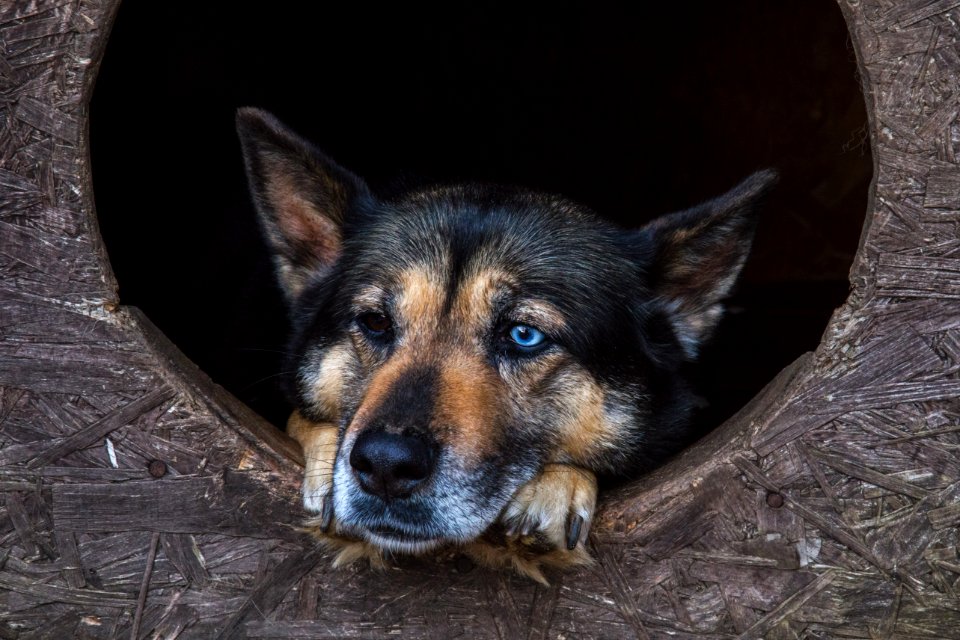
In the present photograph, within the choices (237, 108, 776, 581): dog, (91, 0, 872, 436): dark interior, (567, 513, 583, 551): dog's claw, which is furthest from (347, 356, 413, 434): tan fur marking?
(91, 0, 872, 436): dark interior

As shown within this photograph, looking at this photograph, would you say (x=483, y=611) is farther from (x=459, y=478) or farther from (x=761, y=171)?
(x=761, y=171)

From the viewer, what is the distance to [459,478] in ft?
8.61

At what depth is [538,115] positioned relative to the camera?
675 centimetres

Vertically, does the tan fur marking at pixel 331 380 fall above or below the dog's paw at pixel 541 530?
above

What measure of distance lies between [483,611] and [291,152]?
1.67m

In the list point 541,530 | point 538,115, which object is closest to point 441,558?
point 541,530

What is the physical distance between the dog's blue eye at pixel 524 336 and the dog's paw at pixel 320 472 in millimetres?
685

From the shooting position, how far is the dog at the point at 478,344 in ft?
8.73

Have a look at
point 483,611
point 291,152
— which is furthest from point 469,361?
point 291,152

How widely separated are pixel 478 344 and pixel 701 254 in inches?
35.5

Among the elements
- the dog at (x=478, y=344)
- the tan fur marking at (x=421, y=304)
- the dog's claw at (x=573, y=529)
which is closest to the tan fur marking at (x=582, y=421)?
the dog at (x=478, y=344)

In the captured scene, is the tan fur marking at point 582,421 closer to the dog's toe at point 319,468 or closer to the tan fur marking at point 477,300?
the tan fur marking at point 477,300

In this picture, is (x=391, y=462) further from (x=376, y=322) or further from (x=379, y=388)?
(x=376, y=322)

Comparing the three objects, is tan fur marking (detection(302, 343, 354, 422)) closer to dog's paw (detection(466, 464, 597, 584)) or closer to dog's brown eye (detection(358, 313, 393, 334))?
dog's brown eye (detection(358, 313, 393, 334))
